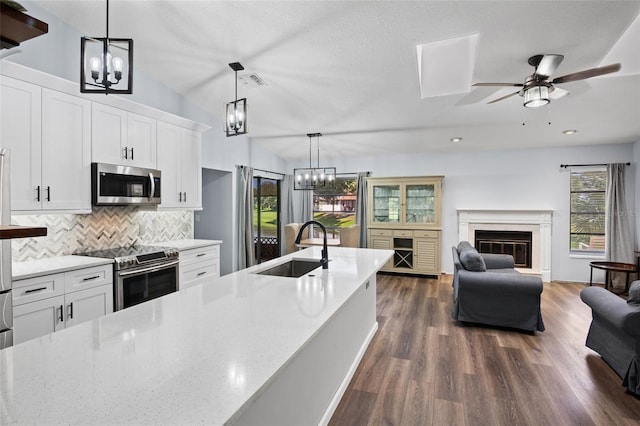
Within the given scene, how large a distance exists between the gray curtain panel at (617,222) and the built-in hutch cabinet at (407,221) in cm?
267

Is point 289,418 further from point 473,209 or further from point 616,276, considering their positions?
point 616,276

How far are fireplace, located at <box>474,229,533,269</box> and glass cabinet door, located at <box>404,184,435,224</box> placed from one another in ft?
3.21

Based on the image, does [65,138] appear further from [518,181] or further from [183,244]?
[518,181]

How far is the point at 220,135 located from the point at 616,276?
682 centimetres

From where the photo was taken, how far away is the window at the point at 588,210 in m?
5.55

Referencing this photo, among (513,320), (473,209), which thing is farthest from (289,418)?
(473,209)

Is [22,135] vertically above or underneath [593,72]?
underneath

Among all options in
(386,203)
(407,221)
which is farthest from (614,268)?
(386,203)

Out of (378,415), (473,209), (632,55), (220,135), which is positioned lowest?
(378,415)

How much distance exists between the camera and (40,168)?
2613 mm

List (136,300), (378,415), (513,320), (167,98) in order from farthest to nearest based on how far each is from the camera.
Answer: (167,98)
(513,320)
(136,300)
(378,415)

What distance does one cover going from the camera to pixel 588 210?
18.4 feet

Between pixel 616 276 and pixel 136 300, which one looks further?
pixel 616 276

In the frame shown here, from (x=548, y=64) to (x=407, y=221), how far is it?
403cm
